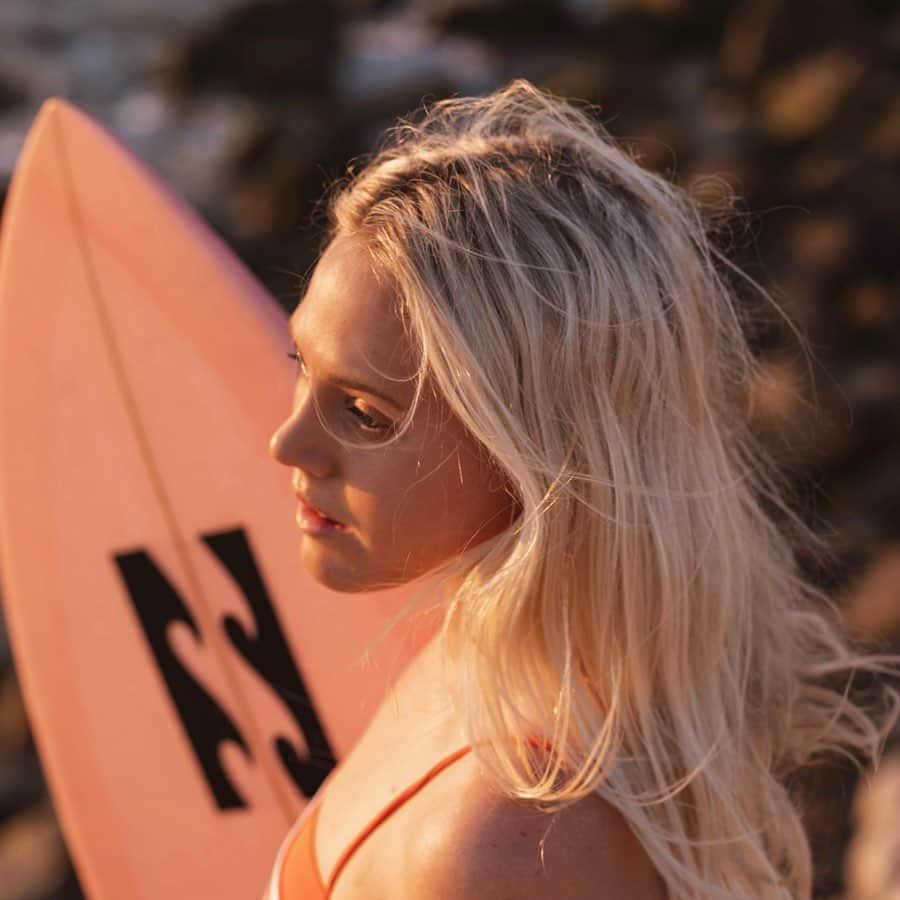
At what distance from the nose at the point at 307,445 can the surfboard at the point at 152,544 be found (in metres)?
0.46

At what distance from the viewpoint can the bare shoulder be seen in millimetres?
819

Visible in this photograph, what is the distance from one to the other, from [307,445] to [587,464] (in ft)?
0.69

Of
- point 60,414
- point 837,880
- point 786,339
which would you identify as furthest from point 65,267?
point 786,339

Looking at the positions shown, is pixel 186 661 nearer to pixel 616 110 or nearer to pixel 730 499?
pixel 730 499

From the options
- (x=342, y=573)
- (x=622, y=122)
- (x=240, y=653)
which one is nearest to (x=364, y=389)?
(x=342, y=573)

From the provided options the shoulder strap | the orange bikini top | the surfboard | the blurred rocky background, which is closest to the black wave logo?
the surfboard

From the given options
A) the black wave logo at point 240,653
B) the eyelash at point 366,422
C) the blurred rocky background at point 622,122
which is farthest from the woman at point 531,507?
the blurred rocky background at point 622,122

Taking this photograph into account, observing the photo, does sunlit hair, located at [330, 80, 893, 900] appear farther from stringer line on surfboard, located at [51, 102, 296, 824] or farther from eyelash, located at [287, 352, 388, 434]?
stringer line on surfboard, located at [51, 102, 296, 824]

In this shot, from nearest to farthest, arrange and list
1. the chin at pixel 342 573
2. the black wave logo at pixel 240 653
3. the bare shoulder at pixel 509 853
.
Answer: the bare shoulder at pixel 509 853
the chin at pixel 342 573
the black wave logo at pixel 240 653

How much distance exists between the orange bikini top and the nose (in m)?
0.24

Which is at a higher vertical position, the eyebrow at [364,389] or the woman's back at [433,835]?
the eyebrow at [364,389]

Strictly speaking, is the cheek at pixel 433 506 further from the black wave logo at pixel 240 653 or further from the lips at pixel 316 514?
the black wave logo at pixel 240 653

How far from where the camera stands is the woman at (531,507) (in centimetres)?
85

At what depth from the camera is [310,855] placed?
1.01 metres
